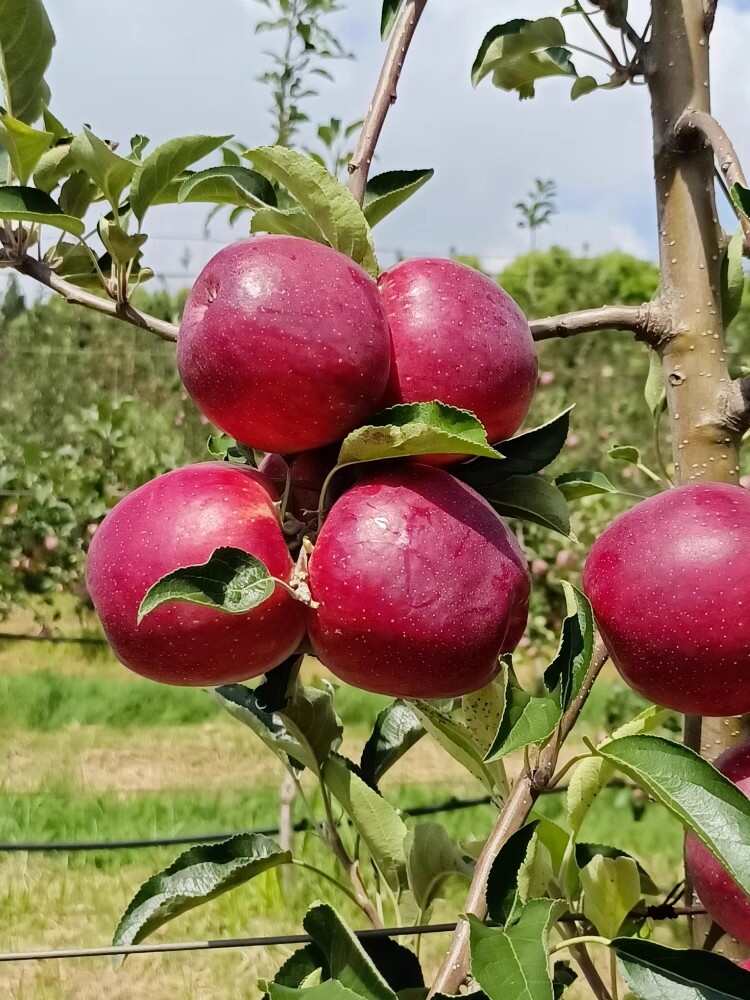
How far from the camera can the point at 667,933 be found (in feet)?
6.84

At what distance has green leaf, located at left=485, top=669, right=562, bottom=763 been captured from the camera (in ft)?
1.46

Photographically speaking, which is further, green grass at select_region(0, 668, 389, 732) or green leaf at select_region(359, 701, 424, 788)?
green grass at select_region(0, 668, 389, 732)

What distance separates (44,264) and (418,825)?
0.46 m

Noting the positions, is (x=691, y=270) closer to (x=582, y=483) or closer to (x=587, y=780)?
(x=582, y=483)

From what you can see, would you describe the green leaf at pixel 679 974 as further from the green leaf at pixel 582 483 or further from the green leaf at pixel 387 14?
the green leaf at pixel 387 14

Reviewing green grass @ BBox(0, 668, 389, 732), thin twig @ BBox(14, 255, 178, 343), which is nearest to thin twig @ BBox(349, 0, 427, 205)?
thin twig @ BBox(14, 255, 178, 343)

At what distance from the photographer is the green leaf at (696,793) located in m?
0.44

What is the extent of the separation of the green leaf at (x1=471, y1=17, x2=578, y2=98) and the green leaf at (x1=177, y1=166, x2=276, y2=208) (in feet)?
1.12

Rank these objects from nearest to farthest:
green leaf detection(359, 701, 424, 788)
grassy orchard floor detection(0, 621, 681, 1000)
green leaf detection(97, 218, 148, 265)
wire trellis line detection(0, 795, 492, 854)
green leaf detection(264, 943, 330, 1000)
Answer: green leaf detection(264, 943, 330, 1000) → green leaf detection(97, 218, 148, 265) → green leaf detection(359, 701, 424, 788) → grassy orchard floor detection(0, 621, 681, 1000) → wire trellis line detection(0, 795, 492, 854)

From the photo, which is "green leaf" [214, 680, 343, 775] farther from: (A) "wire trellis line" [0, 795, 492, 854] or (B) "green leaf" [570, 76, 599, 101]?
(A) "wire trellis line" [0, 795, 492, 854]

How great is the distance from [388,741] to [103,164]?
45 centimetres


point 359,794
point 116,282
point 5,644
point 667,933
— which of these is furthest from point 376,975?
point 5,644

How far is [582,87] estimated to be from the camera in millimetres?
871

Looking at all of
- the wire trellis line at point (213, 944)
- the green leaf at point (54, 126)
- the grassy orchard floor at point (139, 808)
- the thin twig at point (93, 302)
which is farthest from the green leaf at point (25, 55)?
the grassy orchard floor at point (139, 808)
